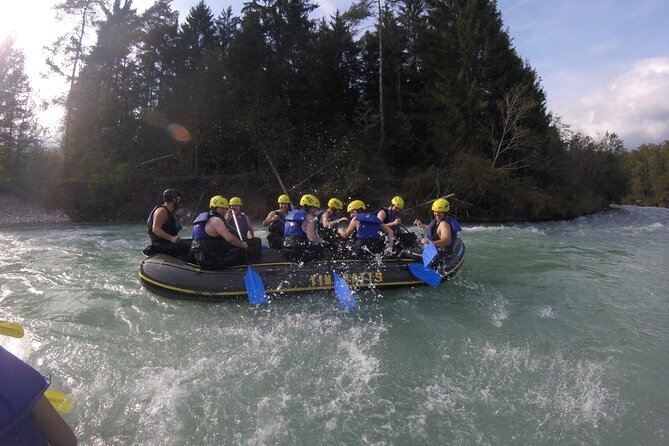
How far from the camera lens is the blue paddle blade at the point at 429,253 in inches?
277

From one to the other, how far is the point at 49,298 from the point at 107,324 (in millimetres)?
1971

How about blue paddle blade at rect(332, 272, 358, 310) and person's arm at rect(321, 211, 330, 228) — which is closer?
blue paddle blade at rect(332, 272, 358, 310)

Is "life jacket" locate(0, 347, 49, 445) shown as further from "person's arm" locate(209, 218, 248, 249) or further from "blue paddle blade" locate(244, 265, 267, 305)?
"person's arm" locate(209, 218, 248, 249)

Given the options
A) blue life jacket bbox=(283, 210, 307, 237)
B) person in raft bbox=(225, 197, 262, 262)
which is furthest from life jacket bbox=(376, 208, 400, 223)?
Result: person in raft bbox=(225, 197, 262, 262)

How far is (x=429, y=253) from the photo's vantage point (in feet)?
23.3

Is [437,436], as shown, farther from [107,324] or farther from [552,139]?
[552,139]

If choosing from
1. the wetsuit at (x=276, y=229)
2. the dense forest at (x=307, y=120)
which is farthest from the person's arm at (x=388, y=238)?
the dense forest at (x=307, y=120)

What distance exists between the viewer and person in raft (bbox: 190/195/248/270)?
6500mm

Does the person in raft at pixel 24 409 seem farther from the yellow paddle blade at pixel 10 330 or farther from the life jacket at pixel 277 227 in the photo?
the life jacket at pixel 277 227

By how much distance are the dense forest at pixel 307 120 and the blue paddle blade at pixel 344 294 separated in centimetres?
1409

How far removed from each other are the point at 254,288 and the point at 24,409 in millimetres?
4885

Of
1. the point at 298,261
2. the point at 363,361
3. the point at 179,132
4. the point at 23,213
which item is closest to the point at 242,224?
the point at 298,261

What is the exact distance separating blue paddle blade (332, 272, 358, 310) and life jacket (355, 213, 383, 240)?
1.25 m

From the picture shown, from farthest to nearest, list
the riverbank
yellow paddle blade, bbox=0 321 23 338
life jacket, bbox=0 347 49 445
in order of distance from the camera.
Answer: the riverbank, yellow paddle blade, bbox=0 321 23 338, life jacket, bbox=0 347 49 445
